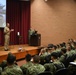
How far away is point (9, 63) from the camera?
10.8 feet

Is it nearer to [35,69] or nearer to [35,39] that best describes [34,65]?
[35,69]

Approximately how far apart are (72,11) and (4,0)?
4188 millimetres

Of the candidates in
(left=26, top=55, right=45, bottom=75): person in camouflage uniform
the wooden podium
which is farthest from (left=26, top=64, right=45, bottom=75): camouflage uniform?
the wooden podium

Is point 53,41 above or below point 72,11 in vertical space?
below

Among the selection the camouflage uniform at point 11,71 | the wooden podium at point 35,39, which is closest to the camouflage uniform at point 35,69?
the camouflage uniform at point 11,71

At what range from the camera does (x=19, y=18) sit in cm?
1140

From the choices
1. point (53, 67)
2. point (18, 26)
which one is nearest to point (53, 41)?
point (18, 26)

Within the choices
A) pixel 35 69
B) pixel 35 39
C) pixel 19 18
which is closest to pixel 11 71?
pixel 35 69

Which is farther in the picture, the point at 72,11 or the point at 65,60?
the point at 72,11

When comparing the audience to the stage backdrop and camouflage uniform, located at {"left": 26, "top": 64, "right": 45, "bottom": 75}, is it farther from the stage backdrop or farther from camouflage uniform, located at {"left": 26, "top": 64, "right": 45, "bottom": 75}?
the stage backdrop

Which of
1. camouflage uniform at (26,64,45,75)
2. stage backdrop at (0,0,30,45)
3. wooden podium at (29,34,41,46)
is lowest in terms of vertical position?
camouflage uniform at (26,64,45,75)

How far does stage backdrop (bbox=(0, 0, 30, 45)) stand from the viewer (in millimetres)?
10984

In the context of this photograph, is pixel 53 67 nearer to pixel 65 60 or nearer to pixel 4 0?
pixel 65 60

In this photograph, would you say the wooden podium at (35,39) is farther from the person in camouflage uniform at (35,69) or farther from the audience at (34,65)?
the person in camouflage uniform at (35,69)
